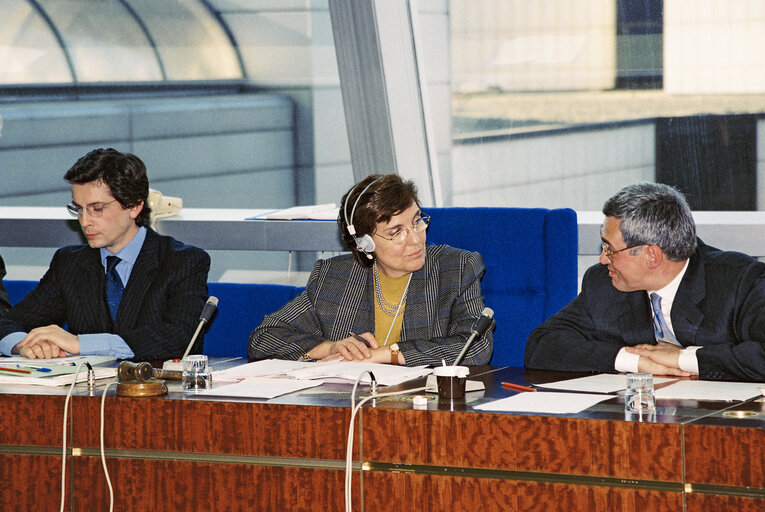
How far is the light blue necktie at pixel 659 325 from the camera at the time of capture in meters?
2.58

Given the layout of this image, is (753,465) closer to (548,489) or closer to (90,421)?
(548,489)

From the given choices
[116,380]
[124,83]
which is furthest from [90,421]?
[124,83]

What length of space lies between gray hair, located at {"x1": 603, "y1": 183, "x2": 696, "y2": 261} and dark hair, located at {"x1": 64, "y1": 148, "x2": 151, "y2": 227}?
1.46 meters

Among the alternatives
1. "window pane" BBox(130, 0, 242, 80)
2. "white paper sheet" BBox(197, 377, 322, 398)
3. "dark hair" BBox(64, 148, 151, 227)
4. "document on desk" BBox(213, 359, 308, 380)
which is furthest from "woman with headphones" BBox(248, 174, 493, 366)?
"window pane" BBox(130, 0, 242, 80)

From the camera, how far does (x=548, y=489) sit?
183 cm

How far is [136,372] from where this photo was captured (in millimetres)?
Result: 2195

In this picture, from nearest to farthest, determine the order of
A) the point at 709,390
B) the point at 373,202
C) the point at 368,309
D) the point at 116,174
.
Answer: the point at 709,390, the point at 373,202, the point at 368,309, the point at 116,174

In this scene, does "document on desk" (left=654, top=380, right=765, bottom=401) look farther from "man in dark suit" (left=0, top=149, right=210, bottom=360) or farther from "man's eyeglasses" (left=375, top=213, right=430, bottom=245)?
"man in dark suit" (left=0, top=149, right=210, bottom=360)

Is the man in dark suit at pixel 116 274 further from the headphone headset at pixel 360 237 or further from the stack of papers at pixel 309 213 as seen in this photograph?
the stack of papers at pixel 309 213

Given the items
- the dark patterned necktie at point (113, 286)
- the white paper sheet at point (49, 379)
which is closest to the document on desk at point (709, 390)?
the white paper sheet at point (49, 379)

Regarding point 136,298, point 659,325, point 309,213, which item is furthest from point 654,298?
point 309,213

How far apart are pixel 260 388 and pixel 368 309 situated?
743 mm

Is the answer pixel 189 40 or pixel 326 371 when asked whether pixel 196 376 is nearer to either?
pixel 326 371

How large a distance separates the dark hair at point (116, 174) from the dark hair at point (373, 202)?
2.26ft
